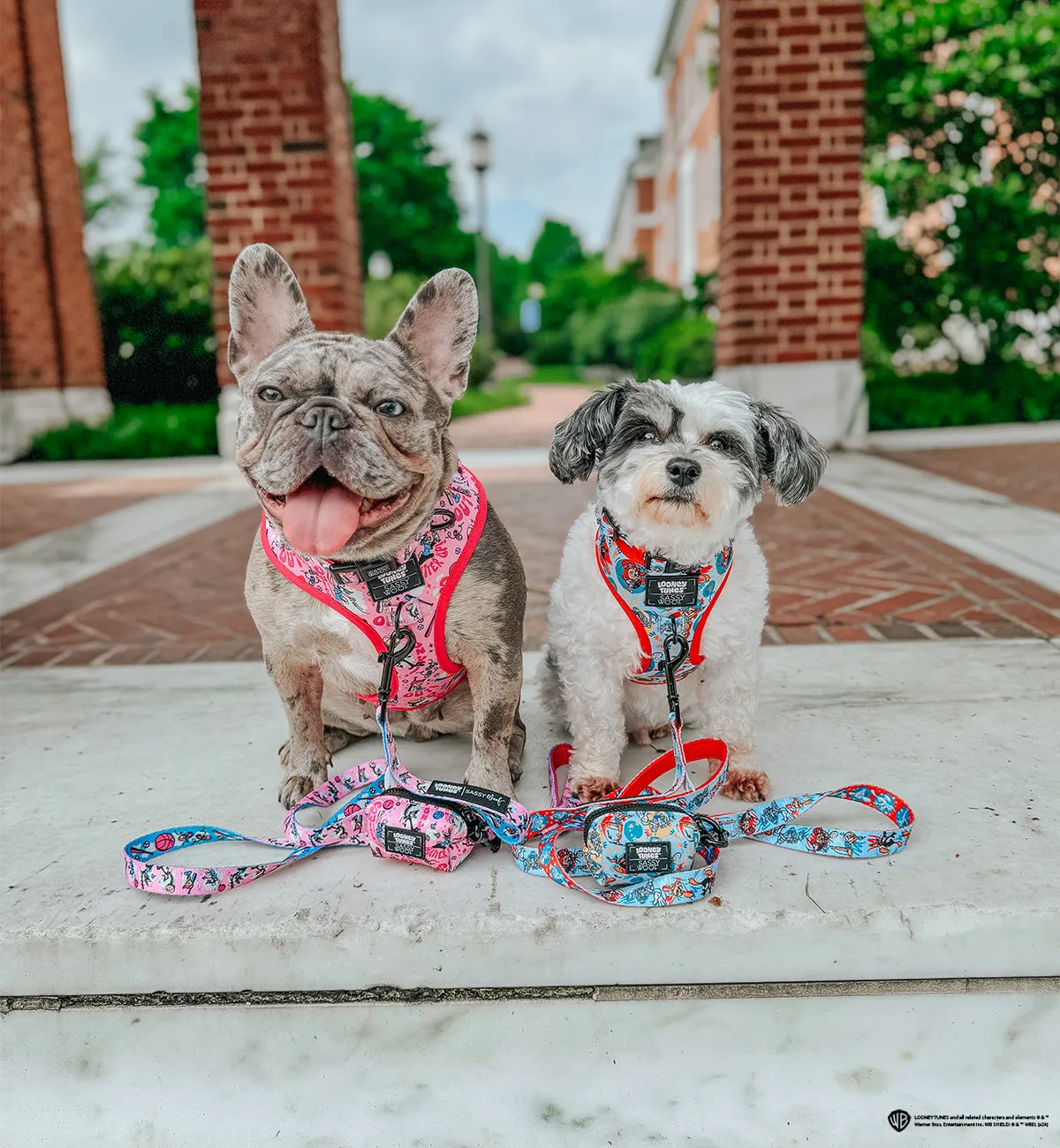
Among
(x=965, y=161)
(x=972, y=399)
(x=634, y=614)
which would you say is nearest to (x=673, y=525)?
(x=634, y=614)

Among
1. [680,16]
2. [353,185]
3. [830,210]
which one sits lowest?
[830,210]

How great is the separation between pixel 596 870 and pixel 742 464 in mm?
1064

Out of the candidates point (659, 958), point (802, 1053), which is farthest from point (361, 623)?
point (802, 1053)

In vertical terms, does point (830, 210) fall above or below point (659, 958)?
above

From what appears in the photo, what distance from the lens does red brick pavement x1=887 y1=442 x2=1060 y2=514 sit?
6.77m

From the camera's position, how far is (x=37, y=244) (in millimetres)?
12430

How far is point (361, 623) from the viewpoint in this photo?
7.58 ft

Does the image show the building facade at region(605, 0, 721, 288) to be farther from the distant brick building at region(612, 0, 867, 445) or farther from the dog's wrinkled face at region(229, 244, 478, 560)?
the dog's wrinkled face at region(229, 244, 478, 560)

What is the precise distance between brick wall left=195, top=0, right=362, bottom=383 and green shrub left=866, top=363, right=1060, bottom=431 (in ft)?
20.6

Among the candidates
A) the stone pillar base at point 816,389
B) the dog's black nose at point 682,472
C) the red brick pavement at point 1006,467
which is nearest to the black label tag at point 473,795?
the dog's black nose at point 682,472

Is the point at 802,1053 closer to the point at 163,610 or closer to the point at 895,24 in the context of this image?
the point at 163,610

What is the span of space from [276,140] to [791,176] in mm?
4752

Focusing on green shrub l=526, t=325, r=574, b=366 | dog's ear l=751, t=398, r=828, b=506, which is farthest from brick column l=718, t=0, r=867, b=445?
green shrub l=526, t=325, r=574, b=366

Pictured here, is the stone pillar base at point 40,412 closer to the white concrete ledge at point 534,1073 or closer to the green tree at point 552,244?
the white concrete ledge at point 534,1073
